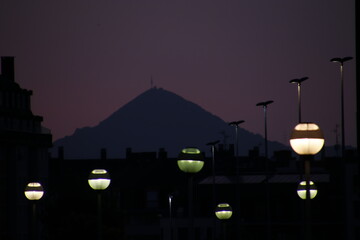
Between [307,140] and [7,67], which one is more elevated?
[7,67]

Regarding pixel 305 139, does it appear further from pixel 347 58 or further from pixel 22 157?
pixel 22 157

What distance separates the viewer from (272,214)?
123375 mm

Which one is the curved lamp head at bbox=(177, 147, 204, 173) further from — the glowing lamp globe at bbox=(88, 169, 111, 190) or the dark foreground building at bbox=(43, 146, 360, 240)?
the dark foreground building at bbox=(43, 146, 360, 240)

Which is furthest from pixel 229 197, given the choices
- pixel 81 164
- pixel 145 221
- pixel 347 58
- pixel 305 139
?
pixel 305 139

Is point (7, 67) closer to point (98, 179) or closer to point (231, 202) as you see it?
point (231, 202)

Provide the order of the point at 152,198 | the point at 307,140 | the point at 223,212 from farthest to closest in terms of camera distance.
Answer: the point at 152,198 → the point at 223,212 → the point at 307,140

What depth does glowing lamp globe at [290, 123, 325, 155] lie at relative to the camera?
2264cm

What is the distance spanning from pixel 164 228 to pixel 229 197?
838 cm

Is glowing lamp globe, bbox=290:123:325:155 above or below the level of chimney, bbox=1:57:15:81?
below

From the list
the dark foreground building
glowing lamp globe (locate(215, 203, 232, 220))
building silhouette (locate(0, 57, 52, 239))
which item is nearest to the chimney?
building silhouette (locate(0, 57, 52, 239))

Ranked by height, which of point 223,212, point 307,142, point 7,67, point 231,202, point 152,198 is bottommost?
point 307,142

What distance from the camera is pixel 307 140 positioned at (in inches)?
891

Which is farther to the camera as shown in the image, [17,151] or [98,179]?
[17,151]

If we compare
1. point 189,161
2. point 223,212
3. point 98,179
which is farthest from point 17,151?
point 189,161
